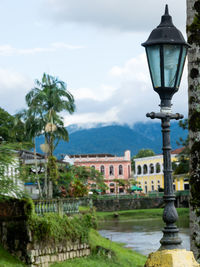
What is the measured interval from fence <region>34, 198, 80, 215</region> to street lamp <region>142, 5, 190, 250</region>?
12.9 m

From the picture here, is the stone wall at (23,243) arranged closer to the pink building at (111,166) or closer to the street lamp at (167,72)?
the street lamp at (167,72)

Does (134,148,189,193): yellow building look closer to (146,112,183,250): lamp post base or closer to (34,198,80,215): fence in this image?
(34,198,80,215): fence

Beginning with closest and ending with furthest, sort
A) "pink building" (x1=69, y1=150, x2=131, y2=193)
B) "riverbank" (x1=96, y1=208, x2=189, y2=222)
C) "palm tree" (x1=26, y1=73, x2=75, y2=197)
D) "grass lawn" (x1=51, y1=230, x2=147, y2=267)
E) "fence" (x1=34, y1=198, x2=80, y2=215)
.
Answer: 1. "grass lawn" (x1=51, y1=230, x2=147, y2=267)
2. "fence" (x1=34, y1=198, x2=80, y2=215)
3. "palm tree" (x1=26, y1=73, x2=75, y2=197)
4. "riverbank" (x1=96, y1=208, x2=189, y2=222)
5. "pink building" (x1=69, y1=150, x2=131, y2=193)

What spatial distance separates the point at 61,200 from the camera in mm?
18875

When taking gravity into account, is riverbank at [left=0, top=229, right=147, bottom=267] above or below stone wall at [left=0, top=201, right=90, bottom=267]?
below

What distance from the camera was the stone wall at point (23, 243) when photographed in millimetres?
16547

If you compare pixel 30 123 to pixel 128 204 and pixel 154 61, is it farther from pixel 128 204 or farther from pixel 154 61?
pixel 128 204

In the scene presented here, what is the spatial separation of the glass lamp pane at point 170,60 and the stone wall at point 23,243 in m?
12.3

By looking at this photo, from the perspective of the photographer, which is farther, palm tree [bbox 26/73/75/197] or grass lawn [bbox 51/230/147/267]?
palm tree [bbox 26/73/75/197]

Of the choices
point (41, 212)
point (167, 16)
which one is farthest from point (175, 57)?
point (41, 212)

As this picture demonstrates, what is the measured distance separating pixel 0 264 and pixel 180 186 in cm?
6542

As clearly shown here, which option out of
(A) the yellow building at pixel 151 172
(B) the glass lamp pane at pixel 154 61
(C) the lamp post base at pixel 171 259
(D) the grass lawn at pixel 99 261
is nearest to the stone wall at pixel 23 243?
(D) the grass lawn at pixel 99 261

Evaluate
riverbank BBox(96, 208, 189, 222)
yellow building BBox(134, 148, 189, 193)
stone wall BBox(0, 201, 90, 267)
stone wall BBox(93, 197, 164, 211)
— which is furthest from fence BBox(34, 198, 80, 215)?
yellow building BBox(134, 148, 189, 193)

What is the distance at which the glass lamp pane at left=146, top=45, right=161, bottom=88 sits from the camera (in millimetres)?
5172
